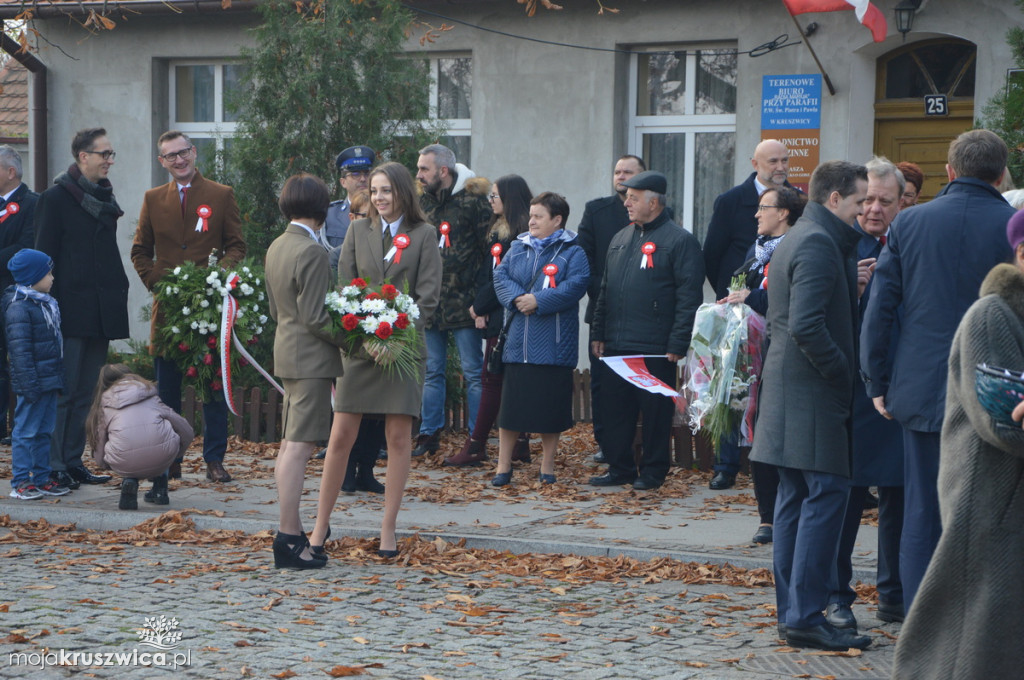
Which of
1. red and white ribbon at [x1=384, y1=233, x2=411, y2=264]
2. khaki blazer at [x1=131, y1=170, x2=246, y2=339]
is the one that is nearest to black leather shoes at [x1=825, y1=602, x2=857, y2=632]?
red and white ribbon at [x1=384, y1=233, x2=411, y2=264]

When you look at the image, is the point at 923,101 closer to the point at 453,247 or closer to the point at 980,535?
the point at 453,247

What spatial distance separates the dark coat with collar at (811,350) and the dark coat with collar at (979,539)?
61.4 inches

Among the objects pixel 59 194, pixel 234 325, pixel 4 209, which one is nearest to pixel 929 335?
pixel 234 325

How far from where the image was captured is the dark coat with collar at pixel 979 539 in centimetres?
404

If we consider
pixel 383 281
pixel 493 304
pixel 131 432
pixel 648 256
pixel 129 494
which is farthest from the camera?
pixel 493 304

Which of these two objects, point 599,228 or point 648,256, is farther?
point 599,228

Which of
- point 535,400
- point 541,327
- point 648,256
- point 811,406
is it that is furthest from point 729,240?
point 811,406

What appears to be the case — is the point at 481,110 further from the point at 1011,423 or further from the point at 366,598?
the point at 1011,423

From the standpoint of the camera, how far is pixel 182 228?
33.4 feet

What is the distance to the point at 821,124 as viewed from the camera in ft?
46.3

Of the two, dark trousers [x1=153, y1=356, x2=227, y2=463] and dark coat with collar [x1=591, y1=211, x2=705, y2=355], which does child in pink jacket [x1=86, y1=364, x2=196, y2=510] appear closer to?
dark trousers [x1=153, y1=356, x2=227, y2=463]

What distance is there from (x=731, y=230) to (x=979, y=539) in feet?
19.5

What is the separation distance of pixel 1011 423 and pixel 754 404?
13.6 ft

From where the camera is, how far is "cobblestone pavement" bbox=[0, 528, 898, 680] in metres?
5.44
